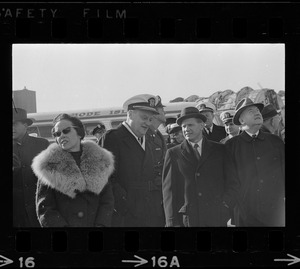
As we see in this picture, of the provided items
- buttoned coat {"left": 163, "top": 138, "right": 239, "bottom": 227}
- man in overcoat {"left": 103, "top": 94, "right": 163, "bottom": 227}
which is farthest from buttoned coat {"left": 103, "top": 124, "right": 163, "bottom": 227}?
buttoned coat {"left": 163, "top": 138, "right": 239, "bottom": 227}

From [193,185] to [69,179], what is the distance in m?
1.14

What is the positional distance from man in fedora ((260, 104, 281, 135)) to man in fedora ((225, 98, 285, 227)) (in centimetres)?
4

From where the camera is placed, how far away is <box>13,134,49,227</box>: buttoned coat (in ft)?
27.1

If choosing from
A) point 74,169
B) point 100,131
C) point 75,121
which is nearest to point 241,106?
point 100,131

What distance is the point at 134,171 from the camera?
826 centimetres

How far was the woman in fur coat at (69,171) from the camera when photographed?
27.0ft

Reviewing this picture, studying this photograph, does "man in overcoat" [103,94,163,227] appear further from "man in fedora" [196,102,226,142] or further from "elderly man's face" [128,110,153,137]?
"man in fedora" [196,102,226,142]
